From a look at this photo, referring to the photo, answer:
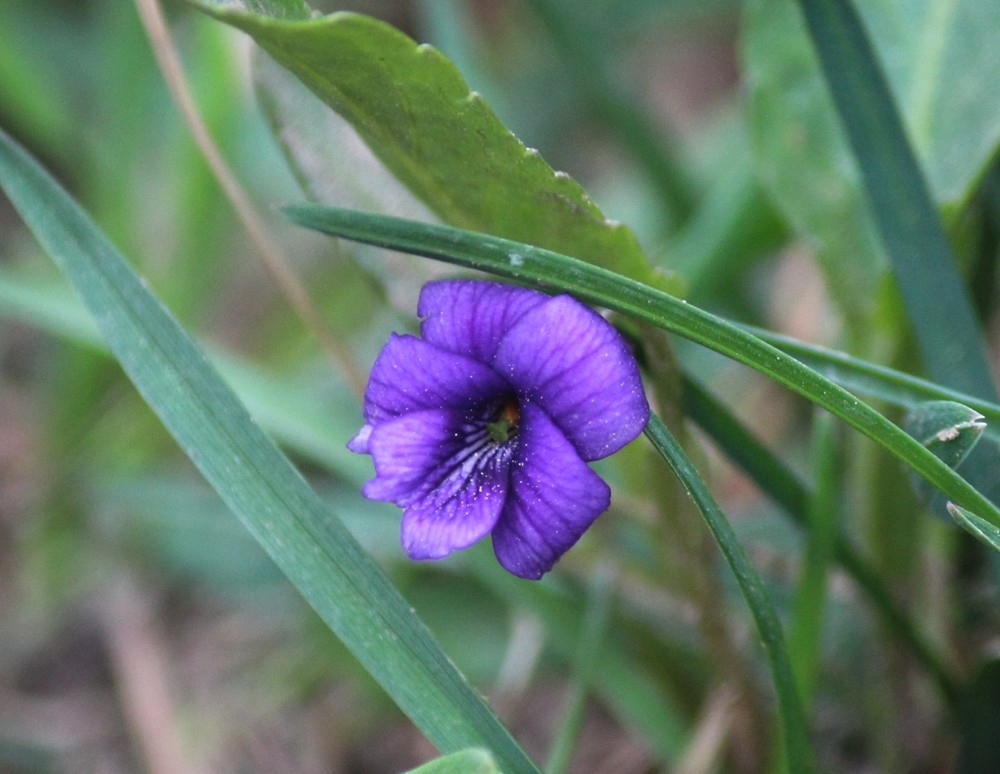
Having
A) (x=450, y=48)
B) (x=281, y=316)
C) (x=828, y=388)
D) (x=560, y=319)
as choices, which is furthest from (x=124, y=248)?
(x=828, y=388)

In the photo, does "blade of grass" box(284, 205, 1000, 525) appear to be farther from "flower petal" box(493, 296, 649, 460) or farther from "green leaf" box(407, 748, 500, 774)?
"green leaf" box(407, 748, 500, 774)

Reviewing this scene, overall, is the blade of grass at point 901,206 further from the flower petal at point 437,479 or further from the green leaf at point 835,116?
the flower petal at point 437,479

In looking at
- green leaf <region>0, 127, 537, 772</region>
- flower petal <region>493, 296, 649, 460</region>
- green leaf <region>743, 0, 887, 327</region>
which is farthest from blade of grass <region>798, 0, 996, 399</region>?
green leaf <region>0, 127, 537, 772</region>

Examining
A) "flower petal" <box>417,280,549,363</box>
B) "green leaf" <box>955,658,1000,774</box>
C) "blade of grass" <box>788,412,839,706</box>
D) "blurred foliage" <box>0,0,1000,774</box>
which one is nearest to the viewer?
"flower petal" <box>417,280,549,363</box>

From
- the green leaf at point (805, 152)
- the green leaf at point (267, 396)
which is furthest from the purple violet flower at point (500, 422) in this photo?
the green leaf at point (267, 396)

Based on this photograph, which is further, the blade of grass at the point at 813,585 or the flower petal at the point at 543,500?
the blade of grass at the point at 813,585

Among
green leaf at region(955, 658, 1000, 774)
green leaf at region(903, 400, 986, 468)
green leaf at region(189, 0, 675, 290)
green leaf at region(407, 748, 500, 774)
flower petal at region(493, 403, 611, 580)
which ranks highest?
green leaf at region(189, 0, 675, 290)

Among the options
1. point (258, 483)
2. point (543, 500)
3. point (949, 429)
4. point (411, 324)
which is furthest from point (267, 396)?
point (949, 429)

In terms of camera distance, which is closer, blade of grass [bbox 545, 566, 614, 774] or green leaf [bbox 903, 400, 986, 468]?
green leaf [bbox 903, 400, 986, 468]
